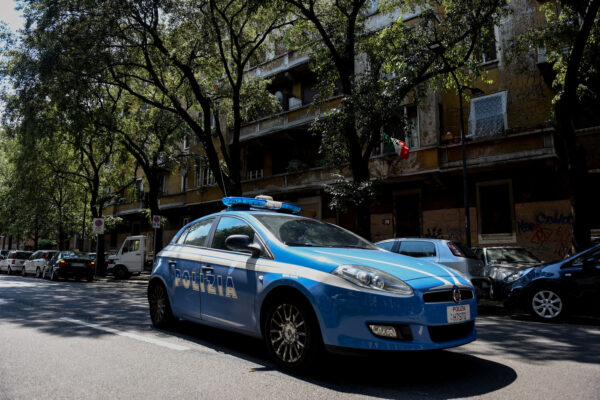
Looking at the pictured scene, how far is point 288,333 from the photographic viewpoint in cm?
407

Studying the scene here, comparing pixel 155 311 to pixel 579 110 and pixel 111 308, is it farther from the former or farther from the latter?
pixel 579 110

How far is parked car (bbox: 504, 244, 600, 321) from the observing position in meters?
7.42

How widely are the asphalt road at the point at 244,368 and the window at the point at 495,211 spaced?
10399mm

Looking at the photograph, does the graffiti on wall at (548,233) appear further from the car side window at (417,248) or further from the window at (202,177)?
the window at (202,177)

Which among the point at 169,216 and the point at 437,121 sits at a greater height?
the point at 437,121

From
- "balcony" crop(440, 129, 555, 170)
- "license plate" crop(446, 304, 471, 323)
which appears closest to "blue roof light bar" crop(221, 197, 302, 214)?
"license plate" crop(446, 304, 471, 323)

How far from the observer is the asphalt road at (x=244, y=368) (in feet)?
11.5

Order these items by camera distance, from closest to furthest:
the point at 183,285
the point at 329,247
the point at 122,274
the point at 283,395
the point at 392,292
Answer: the point at 283,395, the point at 392,292, the point at 329,247, the point at 183,285, the point at 122,274

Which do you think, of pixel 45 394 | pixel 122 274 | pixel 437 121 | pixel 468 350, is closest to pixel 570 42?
pixel 437 121

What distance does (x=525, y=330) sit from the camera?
680cm

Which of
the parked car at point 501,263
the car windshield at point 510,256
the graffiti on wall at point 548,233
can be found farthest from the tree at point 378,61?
the graffiti on wall at point 548,233

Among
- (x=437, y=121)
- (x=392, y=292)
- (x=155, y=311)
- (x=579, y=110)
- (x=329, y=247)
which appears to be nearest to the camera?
(x=392, y=292)

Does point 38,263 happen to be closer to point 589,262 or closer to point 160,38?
point 160,38

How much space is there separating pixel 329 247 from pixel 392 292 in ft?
3.58
